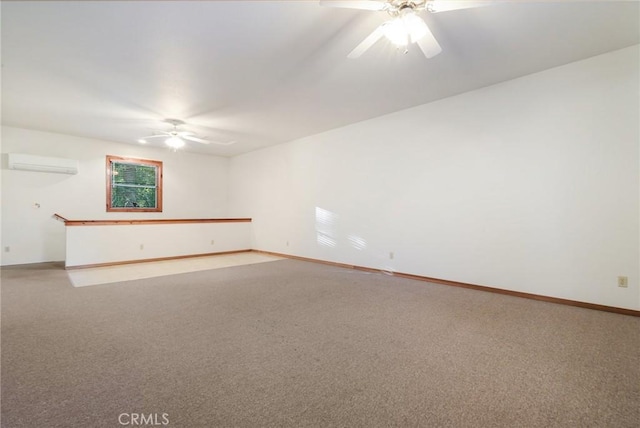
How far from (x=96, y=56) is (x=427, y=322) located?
425 centimetres

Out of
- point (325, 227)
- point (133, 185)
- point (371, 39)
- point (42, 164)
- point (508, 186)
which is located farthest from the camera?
point (133, 185)

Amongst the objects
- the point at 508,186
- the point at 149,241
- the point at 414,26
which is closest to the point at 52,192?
the point at 149,241

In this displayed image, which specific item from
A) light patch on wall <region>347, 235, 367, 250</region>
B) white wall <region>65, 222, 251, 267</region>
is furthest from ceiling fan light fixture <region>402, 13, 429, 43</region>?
white wall <region>65, 222, 251, 267</region>

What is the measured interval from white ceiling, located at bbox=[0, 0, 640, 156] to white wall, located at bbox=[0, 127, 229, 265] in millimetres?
1283

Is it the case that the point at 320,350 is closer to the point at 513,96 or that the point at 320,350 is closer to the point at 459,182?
the point at 459,182

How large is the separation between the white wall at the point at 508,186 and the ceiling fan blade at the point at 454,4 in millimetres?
2113

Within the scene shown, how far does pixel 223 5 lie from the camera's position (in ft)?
7.34

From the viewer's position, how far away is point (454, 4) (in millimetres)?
1956

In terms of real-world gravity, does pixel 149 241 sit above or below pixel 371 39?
below

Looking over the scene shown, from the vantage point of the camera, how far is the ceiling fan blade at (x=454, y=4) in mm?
1906

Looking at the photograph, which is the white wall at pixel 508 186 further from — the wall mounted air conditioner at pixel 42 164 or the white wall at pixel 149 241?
the wall mounted air conditioner at pixel 42 164

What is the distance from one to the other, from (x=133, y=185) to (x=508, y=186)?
25.3 feet

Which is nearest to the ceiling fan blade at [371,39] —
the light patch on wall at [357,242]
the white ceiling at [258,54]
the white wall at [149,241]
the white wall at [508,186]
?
the white ceiling at [258,54]

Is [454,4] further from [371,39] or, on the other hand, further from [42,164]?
[42,164]
